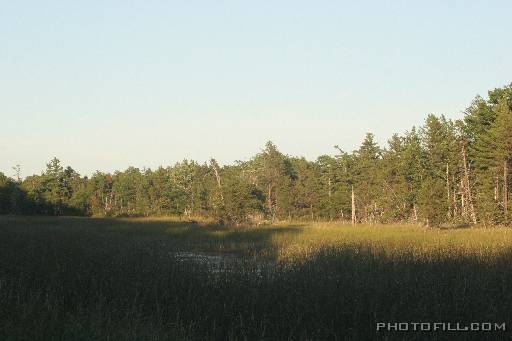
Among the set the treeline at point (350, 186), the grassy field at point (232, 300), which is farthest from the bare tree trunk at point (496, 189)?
the grassy field at point (232, 300)

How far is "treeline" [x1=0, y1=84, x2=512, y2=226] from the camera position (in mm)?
35438

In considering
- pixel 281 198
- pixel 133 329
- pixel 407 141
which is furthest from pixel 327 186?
pixel 133 329

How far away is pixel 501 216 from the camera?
33500mm

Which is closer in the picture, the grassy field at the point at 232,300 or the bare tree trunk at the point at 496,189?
the grassy field at the point at 232,300

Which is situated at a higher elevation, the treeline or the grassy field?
the treeline

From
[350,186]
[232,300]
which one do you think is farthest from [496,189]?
→ [232,300]

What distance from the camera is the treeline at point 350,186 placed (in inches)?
1395

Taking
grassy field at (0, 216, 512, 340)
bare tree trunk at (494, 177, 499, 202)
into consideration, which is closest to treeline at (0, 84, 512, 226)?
bare tree trunk at (494, 177, 499, 202)

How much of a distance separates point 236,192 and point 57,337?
30.1 metres

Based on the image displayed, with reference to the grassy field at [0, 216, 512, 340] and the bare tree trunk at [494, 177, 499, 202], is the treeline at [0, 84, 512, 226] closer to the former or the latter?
the bare tree trunk at [494, 177, 499, 202]

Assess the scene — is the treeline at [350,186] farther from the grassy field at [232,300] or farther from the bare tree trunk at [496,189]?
the grassy field at [232,300]

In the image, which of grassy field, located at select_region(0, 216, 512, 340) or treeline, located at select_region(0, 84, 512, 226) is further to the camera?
treeline, located at select_region(0, 84, 512, 226)

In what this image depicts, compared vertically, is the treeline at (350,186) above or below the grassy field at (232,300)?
above

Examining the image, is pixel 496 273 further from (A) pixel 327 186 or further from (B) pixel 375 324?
(A) pixel 327 186
